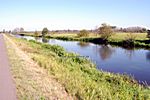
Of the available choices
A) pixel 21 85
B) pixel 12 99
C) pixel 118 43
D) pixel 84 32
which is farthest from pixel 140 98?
pixel 84 32

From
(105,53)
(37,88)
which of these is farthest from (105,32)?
(37,88)

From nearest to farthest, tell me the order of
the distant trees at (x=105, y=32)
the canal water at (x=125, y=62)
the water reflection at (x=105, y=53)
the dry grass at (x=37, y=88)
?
the dry grass at (x=37, y=88) → the canal water at (x=125, y=62) → the water reflection at (x=105, y=53) → the distant trees at (x=105, y=32)

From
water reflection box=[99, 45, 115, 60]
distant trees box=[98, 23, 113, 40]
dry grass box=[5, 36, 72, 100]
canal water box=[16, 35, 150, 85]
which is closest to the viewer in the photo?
dry grass box=[5, 36, 72, 100]

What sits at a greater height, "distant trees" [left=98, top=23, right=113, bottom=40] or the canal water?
"distant trees" [left=98, top=23, right=113, bottom=40]

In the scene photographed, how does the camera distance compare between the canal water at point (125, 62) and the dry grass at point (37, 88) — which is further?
the canal water at point (125, 62)

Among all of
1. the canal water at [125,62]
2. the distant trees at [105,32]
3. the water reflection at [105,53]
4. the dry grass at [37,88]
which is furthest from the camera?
the distant trees at [105,32]

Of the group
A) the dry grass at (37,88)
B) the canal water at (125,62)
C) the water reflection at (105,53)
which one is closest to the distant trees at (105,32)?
the water reflection at (105,53)

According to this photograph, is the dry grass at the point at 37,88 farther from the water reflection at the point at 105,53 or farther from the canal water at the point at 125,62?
the water reflection at the point at 105,53

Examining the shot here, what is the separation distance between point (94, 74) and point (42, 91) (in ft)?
23.3

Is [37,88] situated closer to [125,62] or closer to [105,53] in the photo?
[125,62]

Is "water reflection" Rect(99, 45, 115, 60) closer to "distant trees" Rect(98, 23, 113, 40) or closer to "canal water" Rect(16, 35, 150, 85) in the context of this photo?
"canal water" Rect(16, 35, 150, 85)

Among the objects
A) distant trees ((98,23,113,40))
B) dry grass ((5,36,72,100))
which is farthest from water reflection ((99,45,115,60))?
distant trees ((98,23,113,40))

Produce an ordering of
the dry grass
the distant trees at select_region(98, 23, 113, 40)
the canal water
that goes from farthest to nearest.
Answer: the distant trees at select_region(98, 23, 113, 40) → the canal water → the dry grass

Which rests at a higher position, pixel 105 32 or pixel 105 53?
pixel 105 32
